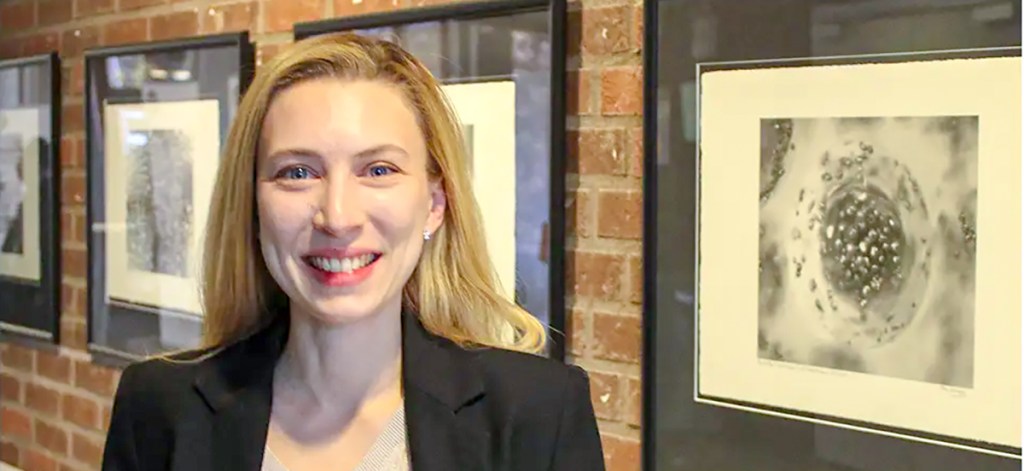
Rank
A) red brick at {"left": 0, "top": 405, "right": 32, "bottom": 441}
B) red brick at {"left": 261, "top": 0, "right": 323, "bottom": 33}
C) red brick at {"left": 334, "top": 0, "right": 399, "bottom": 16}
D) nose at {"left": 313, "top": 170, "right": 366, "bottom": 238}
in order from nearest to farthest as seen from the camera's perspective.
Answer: nose at {"left": 313, "top": 170, "right": 366, "bottom": 238} → red brick at {"left": 334, "top": 0, "right": 399, "bottom": 16} → red brick at {"left": 261, "top": 0, "right": 323, "bottom": 33} → red brick at {"left": 0, "top": 405, "right": 32, "bottom": 441}

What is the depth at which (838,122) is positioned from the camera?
1456 millimetres

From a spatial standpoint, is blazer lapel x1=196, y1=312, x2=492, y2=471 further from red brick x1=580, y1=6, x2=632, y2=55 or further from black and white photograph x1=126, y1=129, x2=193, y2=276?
black and white photograph x1=126, y1=129, x2=193, y2=276

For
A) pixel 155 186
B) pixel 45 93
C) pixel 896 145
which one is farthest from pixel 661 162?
pixel 45 93

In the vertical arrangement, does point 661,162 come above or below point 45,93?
below

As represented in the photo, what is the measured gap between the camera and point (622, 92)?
67.2 inches

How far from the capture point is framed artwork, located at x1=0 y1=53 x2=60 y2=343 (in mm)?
2846

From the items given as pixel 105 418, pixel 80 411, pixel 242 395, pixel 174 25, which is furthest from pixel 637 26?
pixel 80 411

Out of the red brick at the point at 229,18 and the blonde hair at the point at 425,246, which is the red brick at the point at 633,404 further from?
the red brick at the point at 229,18

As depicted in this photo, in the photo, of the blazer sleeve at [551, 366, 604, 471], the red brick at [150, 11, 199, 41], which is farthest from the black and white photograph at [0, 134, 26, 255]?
the blazer sleeve at [551, 366, 604, 471]

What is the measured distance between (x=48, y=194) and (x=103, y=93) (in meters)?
0.35

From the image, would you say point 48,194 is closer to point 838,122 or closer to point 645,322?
point 645,322

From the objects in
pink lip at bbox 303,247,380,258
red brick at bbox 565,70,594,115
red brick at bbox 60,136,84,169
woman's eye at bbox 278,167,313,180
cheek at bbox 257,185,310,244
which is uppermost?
red brick at bbox 565,70,594,115

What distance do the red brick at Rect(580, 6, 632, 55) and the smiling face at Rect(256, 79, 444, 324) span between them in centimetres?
50

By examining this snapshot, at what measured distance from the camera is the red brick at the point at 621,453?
1.74m
